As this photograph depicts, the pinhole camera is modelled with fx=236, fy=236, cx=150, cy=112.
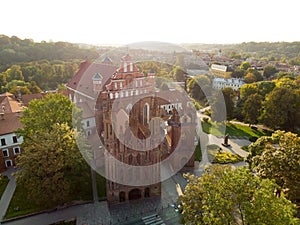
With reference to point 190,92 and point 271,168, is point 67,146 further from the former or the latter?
point 190,92

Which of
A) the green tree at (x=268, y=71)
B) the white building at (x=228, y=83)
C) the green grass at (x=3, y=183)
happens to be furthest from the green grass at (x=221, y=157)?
the green tree at (x=268, y=71)

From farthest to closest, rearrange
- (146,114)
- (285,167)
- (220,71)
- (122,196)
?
(220,71)
(146,114)
(122,196)
(285,167)

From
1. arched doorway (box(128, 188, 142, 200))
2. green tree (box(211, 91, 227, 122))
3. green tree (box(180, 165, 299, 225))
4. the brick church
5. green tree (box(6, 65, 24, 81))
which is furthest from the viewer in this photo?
green tree (box(6, 65, 24, 81))

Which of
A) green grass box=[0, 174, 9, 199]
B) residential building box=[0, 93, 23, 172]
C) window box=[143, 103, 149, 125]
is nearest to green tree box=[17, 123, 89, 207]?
green grass box=[0, 174, 9, 199]

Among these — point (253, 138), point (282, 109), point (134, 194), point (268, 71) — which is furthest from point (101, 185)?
point (268, 71)

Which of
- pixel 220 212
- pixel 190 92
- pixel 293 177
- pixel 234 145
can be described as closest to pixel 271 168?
pixel 293 177

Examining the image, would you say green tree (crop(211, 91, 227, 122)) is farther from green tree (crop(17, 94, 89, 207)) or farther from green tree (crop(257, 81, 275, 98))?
green tree (crop(17, 94, 89, 207))

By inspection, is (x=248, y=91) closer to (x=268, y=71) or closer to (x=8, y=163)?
(x=8, y=163)
